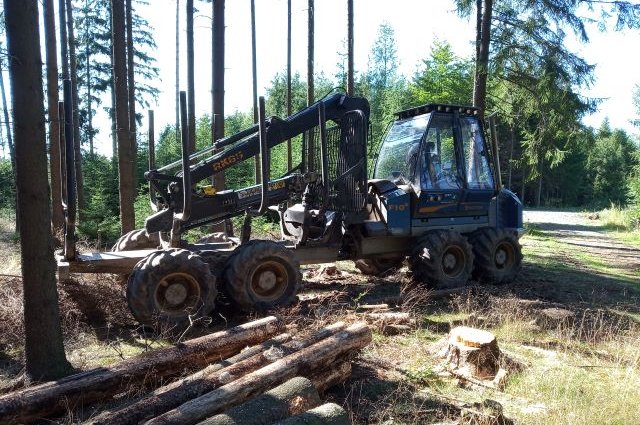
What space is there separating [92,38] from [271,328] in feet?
90.9

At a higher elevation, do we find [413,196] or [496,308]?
[413,196]

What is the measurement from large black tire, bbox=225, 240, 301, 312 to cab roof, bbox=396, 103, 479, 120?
3.69m

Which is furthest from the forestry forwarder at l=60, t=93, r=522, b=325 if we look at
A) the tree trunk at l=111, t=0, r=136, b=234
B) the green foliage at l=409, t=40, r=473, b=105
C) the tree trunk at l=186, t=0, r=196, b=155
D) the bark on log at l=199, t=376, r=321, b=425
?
the green foliage at l=409, t=40, r=473, b=105

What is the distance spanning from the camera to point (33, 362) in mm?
4562

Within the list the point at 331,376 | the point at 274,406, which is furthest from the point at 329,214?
the point at 274,406

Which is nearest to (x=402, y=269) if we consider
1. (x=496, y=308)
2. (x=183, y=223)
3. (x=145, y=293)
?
(x=496, y=308)

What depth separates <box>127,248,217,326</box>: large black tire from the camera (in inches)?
236

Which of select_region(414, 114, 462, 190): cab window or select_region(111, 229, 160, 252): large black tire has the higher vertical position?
select_region(414, 114, 462, 190): cab window

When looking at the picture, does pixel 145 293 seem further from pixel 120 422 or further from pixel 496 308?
pixel 496 308

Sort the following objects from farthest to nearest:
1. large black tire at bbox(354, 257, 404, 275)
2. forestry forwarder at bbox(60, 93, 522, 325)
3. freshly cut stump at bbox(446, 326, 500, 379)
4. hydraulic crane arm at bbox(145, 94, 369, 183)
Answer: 1. large black tire at bbox(354, 257, 404, 275)
2. hydraulic crane arm at bbox(145, 94, 369, 183)
3. forestry forwarder at bbox(60, 93, 522, 325)
4. freshly cut stump at bbox(446, 326, 500, 379)

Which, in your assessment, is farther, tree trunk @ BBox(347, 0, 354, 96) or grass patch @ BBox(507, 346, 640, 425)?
tree trunk @ BBox(347, 0, 354, 96)

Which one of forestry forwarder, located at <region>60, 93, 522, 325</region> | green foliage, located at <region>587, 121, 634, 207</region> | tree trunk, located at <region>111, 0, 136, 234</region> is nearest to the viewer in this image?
forestry forwarder, located at <region>60, 93, 522, 325</region>

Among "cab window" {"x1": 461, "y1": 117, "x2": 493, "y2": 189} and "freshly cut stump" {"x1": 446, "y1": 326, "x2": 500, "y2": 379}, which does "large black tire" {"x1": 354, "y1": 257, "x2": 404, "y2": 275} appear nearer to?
"cab window" {"x1": 461, "y1": 117, "x2": 493, "y2": 189}

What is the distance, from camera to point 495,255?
31.0ft
